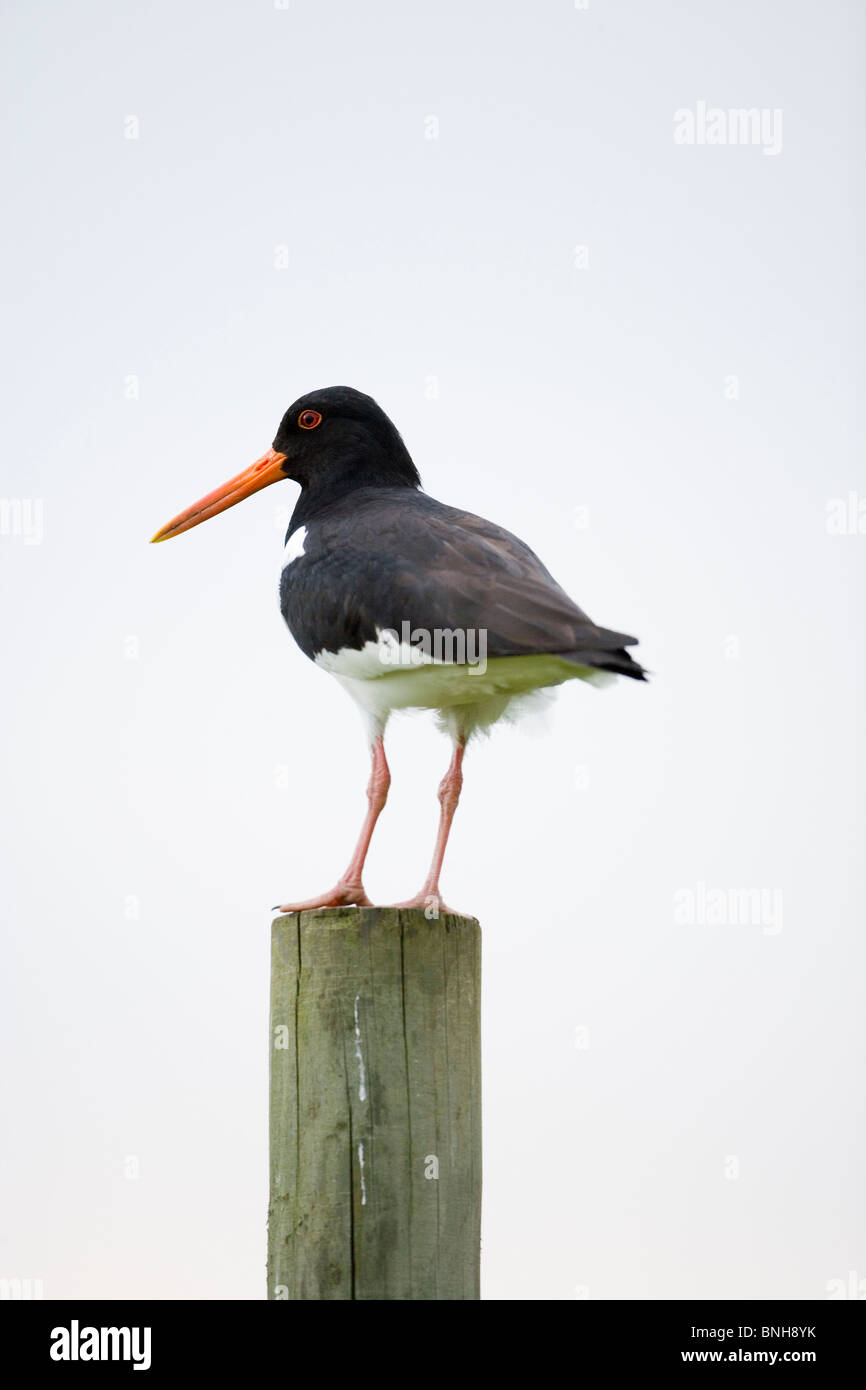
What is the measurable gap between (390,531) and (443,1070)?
2.71m

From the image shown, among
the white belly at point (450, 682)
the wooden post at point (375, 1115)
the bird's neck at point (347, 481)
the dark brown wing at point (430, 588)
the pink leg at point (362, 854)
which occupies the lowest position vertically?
the wooden post at point (375, 1115)

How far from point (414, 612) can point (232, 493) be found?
2600 millimetres

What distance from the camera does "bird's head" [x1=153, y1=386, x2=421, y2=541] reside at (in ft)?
26.2

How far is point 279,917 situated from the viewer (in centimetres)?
529

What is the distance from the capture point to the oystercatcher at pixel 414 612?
6098 mm

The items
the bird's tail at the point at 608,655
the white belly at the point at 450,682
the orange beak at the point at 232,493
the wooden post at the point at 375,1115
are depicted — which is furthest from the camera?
the orange beak at the point at 232,493

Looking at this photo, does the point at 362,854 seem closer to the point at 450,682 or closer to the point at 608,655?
the point at 450,682

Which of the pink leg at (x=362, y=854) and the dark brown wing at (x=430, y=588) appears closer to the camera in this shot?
the dark brown wing at (x=430, y=588)

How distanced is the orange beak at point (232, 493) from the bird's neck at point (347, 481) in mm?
385

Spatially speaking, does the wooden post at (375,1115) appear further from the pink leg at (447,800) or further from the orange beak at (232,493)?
the orange beak at (232,493)

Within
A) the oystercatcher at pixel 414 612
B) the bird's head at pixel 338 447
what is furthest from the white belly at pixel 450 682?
the bird's head at pixel 338 447

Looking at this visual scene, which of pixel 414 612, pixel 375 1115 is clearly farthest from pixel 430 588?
pixel 375 1115
